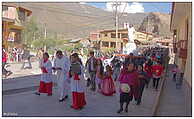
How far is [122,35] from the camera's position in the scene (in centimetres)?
4872

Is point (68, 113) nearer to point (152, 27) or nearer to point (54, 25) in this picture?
point (152, 27)

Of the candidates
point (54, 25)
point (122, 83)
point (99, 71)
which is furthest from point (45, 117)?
point (54, 25)

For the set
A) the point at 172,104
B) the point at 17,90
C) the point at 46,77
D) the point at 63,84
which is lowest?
the point at 172,104

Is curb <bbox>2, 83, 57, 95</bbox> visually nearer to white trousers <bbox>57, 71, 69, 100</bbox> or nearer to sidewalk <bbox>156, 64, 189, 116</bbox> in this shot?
white trousers <bbox>57, 71, 69, 100</bbox>

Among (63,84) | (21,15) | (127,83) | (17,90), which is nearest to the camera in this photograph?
(127,83)

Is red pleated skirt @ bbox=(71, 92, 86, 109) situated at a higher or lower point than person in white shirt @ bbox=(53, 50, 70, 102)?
lower

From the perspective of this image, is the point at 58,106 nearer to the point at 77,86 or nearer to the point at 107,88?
the point at 77,86

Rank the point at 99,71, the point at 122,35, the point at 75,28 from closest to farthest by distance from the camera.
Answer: the point at 99,71
the point at 122,35
the point at 75,28

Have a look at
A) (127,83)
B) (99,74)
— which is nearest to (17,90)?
(99,74)

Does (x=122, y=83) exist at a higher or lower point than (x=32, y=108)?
higher

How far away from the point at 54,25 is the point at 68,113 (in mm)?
120933

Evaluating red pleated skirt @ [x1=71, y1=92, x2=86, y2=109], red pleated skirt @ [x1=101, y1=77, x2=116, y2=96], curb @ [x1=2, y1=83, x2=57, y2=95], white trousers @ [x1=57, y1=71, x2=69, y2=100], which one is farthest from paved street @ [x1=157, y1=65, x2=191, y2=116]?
curb @ [x1=2, y1=83, x2=57, y2=95]

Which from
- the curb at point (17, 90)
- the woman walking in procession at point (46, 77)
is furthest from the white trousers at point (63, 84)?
the curb at point (17, 90)

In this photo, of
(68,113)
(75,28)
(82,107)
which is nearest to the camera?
(68,113)
